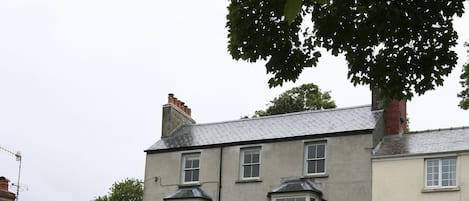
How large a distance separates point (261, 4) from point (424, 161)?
62.3ft

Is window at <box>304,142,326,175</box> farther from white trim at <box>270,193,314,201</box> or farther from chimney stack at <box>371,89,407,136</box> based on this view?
chimney stack at <box>371,89,407,136</box>

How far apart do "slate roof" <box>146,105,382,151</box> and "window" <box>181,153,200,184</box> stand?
0.52 m

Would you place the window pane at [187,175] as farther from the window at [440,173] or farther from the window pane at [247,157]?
the window at [440,173]

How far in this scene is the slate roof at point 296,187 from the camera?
29.9m

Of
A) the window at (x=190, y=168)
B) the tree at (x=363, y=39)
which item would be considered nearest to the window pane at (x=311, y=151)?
the window at (x=190, y=168)

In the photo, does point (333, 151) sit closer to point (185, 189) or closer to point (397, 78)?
point (185, 189)

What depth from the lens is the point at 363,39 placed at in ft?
33.9

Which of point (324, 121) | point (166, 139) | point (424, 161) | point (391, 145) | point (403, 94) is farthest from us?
point (166, 139)

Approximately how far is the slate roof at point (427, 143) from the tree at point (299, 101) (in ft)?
56.7

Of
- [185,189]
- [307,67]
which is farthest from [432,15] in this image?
[185,189]

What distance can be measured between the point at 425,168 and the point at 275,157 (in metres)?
6.56

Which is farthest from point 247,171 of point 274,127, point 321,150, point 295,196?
point 321,150

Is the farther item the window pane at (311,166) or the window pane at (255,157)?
the window pane at (255,157)

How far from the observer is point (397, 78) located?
10.6m
